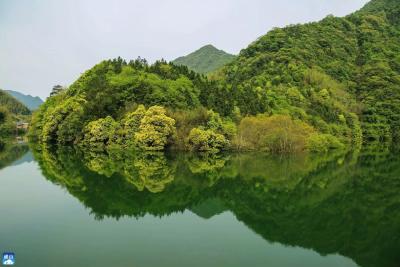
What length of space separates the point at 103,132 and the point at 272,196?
42765mm

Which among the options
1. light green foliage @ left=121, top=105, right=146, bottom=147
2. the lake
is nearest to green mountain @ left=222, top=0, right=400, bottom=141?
light green foliage @ left=121, top=105, right=146, bottom=147

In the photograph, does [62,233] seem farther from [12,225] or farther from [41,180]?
[41,180]

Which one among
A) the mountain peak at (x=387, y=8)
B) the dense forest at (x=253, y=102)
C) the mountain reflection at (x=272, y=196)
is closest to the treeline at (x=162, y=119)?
the dense forest at (x=253, y=102)

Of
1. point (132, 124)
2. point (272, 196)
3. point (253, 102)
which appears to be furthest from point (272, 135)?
point (272, 196)

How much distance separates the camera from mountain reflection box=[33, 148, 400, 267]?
18.1 metres

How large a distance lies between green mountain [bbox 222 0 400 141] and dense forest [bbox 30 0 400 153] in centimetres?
28

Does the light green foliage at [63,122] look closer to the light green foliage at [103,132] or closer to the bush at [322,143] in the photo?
the light green foliage at [103,132]

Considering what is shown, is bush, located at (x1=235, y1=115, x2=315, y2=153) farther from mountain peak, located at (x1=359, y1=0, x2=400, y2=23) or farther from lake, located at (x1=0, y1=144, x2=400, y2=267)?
mountain peak, located at (x1=359, y1=0, x2=400, y2=23)

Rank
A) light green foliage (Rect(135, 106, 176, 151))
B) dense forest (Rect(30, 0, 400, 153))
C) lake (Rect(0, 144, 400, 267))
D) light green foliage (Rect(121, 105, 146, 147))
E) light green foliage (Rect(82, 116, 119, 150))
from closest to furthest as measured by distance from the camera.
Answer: lake (Rect(0, 144, 400, 267)) → light green foliage (Rect(135, 106, 176, 151)) → dense forest (Rect(30, 0, 400, 153)) → light green foliage (Rect(121, 105, 146, 147)) → light green foliage (Rect(82, 116, 119, 150))

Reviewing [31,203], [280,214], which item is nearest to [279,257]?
[280,214]

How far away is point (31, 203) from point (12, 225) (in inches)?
226

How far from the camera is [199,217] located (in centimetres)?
2184

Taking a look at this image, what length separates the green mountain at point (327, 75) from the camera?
78812 millimetres

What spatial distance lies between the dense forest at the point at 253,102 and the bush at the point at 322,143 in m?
0.17
